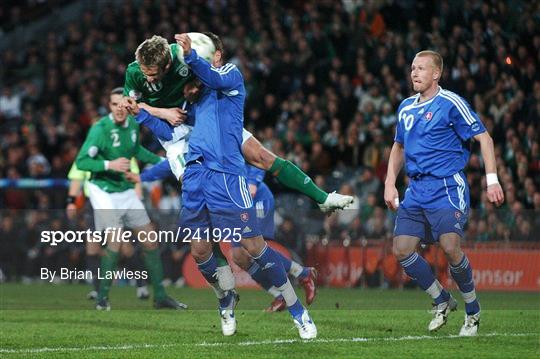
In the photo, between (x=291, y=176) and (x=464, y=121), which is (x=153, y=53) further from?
(x=464, y=121)

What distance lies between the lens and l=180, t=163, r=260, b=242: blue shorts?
937cm

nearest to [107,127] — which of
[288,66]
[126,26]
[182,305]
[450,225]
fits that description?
[182,305]

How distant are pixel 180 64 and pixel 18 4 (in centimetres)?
2232

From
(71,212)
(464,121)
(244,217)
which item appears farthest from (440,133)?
(71,212)

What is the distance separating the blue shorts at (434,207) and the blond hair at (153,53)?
241cm

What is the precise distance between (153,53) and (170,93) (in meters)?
0.74

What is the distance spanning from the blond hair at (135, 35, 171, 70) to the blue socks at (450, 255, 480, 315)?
9.81ft

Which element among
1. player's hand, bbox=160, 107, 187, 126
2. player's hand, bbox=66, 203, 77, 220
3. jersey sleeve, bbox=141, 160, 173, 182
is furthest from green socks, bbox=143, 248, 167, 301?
player's hand, bbox=160, 107, 187, 126

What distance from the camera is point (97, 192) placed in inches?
558

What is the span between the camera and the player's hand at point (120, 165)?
1326 cm

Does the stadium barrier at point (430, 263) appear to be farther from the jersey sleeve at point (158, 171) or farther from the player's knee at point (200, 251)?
the player's knee at point (200, 251)

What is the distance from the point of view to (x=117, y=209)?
45.1ft

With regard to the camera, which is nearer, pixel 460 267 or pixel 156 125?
pixel 460 267

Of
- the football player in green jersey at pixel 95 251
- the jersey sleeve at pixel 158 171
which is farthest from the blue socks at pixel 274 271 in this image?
the football player in green jersey at pixel 95 251
